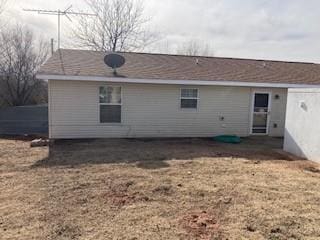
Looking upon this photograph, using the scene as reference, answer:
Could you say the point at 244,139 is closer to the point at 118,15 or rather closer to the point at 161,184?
the point at 161,184

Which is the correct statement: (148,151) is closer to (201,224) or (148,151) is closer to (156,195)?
(156,195)

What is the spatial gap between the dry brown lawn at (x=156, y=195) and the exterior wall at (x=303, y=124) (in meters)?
0.57

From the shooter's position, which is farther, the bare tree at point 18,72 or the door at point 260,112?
the bare tree at point 18,72

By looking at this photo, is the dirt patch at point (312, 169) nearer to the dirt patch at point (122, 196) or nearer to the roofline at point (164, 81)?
the dirt patch at point (122, 196)

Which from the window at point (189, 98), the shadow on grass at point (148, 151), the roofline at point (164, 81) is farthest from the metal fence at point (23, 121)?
the window at point (189, 98)

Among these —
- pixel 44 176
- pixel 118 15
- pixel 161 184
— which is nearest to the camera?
pixel 161 184

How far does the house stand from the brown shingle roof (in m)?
0.04

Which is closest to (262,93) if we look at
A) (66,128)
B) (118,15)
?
(66,128)

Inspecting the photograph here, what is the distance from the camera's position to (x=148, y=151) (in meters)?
9.28

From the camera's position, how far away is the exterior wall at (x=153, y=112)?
11039 mm

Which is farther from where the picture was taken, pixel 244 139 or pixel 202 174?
pixel 244 139

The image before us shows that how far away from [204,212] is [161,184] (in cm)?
148

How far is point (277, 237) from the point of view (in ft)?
12.8

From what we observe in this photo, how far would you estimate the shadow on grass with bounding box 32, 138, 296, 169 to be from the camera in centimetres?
796
